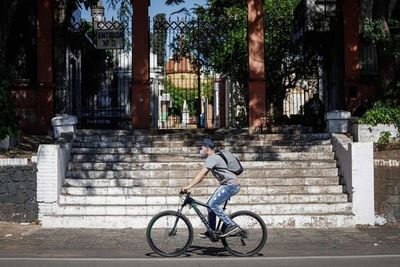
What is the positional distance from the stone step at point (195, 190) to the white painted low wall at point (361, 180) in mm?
542

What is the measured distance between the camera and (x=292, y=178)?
13719 mm

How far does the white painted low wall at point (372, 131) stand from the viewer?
14586 mm

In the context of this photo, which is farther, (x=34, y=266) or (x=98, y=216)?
(x=98, y=216)

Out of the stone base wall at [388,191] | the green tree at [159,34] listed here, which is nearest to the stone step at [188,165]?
the stone base wall at [388,191]

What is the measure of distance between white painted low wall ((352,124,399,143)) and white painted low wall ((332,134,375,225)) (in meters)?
1.63

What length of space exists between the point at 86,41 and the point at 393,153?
13.7 meters

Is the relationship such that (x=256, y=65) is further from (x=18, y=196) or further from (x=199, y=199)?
(x=18, y=196)

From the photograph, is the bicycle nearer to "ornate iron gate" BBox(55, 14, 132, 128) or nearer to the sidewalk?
the sidewalk

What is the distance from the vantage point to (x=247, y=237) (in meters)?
9.45

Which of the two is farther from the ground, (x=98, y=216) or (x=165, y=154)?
(x=165, y=154)

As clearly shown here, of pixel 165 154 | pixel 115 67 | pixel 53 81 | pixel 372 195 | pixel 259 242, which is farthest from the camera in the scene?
pixel 115 67

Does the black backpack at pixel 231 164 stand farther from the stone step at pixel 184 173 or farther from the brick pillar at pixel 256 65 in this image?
the brick pillar at pixel 256 65

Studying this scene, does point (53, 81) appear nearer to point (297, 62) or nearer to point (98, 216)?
point (98, 216)

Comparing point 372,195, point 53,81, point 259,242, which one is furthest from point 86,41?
point 259,242
